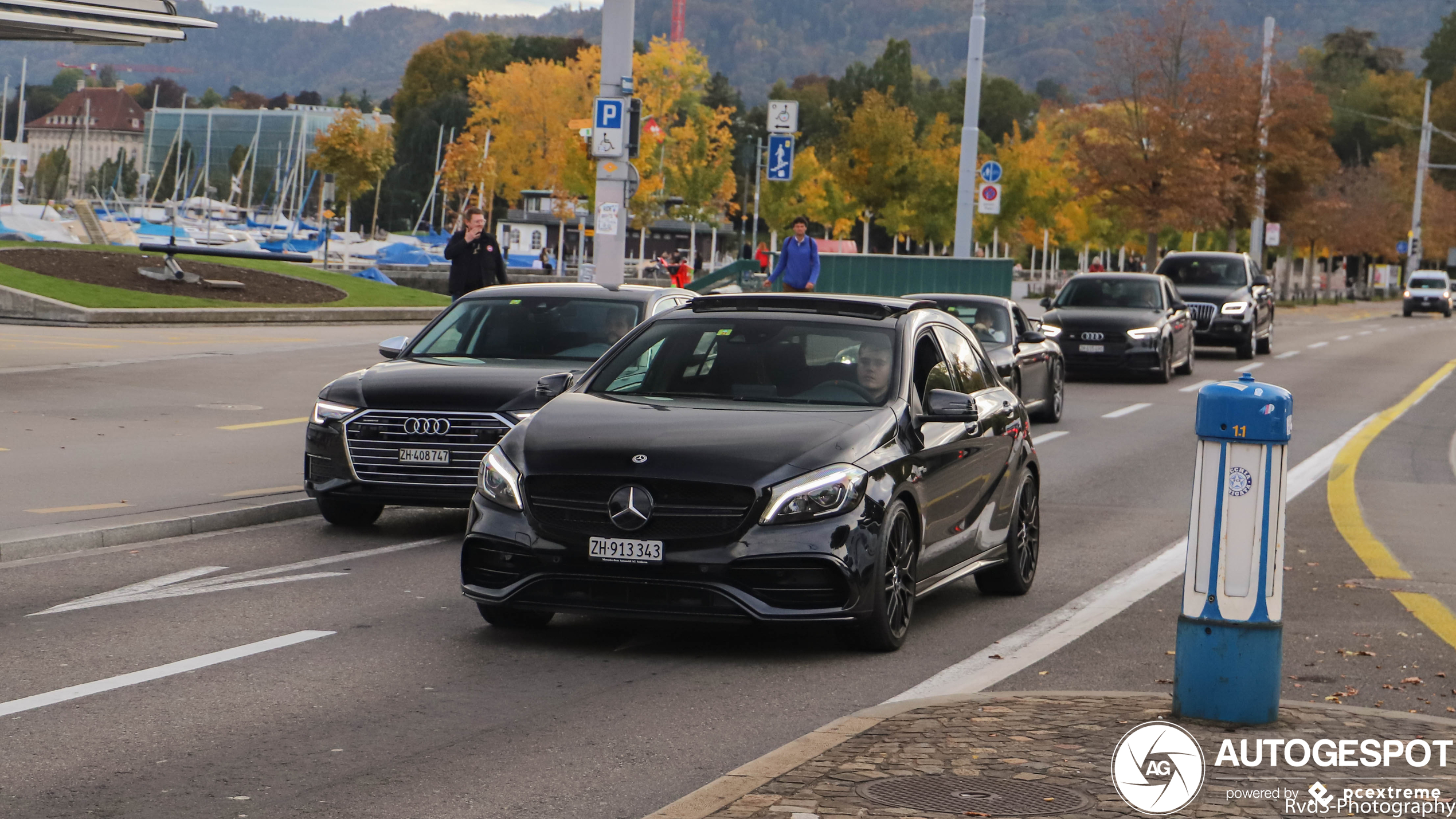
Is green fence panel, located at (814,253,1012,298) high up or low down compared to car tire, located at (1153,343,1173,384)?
up

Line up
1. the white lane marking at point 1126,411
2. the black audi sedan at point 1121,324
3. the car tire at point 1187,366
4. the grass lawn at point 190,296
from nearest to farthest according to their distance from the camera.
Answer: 1. the white lane marking at point 1126,411
2. the black audi sedan at point 1121,324
3. the car tire at point 1187,366
4. the grass lawn at point 190,296

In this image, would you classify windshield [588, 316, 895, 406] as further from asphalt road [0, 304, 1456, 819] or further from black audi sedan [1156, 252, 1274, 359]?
black audi sedan [1156, 252, 1274, 359]

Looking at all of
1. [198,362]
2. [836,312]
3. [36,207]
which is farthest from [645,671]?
[36,207]

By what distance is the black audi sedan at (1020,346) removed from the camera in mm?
19766

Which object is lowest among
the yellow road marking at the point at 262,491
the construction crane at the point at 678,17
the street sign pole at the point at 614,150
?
the yellow road marking at the point at 262,491

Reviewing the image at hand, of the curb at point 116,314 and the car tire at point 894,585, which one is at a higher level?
the car tire at point 894,585

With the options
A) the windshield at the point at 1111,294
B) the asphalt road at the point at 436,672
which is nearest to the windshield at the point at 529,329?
the asphalt road at the point at 436,672

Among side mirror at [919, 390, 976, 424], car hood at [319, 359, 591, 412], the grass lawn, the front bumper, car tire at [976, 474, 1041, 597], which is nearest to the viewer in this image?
the front bumper

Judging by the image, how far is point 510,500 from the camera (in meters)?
7.69

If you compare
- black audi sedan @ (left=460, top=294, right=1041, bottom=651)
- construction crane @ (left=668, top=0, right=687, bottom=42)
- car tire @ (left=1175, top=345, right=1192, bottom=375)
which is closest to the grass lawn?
car tire @ (left=1175, top=345, right=1192, bottom=375)

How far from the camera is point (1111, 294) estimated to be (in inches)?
1106

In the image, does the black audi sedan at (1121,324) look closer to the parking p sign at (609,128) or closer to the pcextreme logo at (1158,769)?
the parking p sign at (609,128)

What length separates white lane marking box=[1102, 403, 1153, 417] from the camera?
21875mm

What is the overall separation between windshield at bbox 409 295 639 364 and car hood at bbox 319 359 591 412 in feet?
1.93
